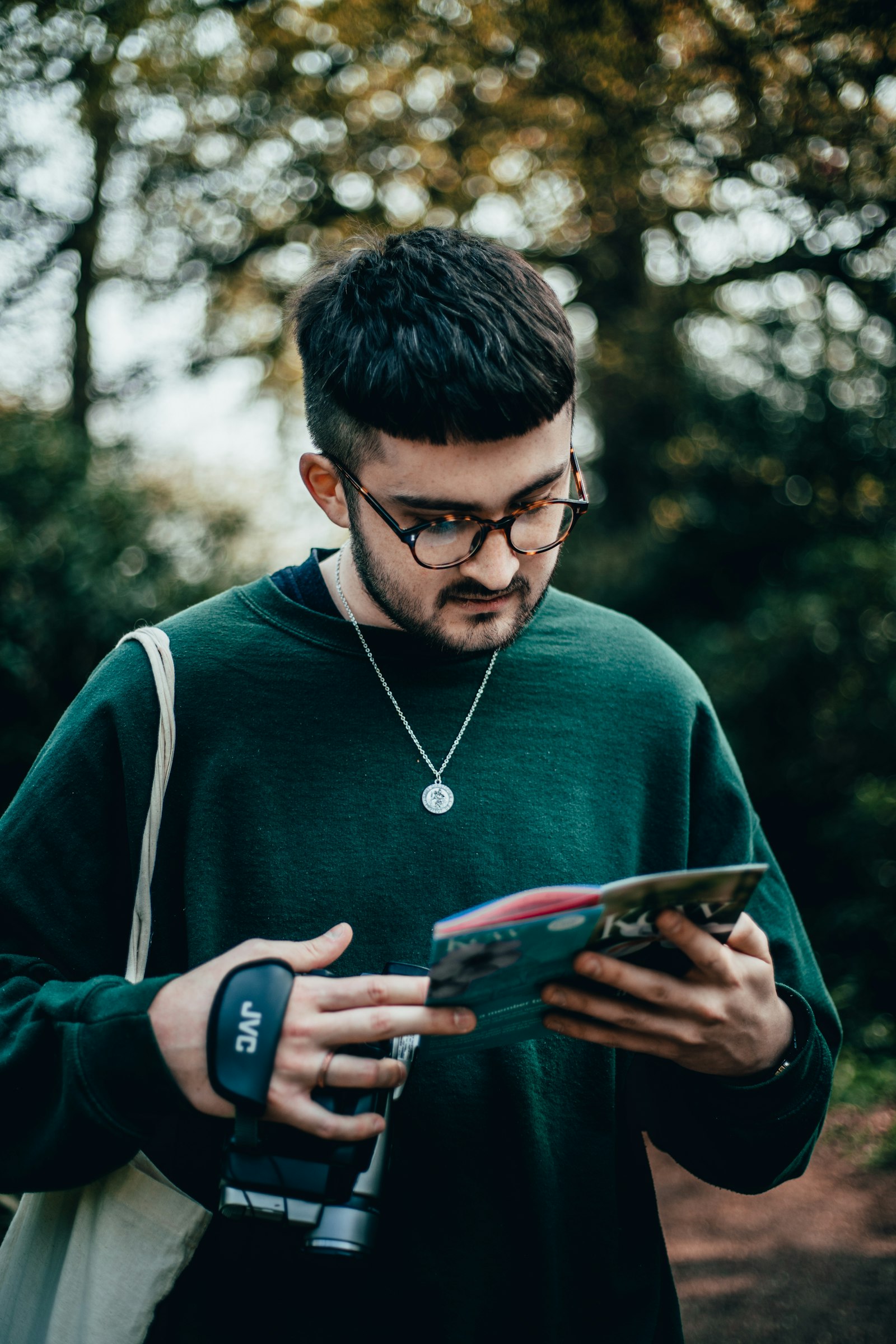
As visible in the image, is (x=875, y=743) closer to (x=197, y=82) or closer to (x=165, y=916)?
(x=165, y=916)

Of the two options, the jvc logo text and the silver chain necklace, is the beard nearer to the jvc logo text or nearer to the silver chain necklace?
the silver chain necklace

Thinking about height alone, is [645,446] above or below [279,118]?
below

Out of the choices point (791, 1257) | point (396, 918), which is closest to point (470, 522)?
point (396, 918)

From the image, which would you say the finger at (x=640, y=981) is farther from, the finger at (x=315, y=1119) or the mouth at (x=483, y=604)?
the mouth at (x=483, y=604)

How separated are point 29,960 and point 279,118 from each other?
7.27 meters

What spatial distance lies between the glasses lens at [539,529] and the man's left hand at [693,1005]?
0.69 metres

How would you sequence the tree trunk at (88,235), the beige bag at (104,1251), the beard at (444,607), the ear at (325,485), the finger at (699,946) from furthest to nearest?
1. the tree trunk at (88,235)
2. the ear at (325,485)
3. the beard at (444,607)
4. the beige bag at (104,1251)
5. the finger at (699,946)

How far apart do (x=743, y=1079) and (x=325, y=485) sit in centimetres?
125

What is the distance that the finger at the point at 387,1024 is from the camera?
125 centimetres

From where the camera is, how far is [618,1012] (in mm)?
1315

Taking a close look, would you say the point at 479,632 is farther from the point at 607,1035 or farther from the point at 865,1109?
the point at 865,1109

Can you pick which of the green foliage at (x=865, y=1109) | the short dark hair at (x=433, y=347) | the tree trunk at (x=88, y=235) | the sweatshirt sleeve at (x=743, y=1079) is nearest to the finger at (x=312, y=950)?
the sweatshirt sleeve at (x=743, y=1079)

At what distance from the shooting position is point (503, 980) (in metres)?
1.21

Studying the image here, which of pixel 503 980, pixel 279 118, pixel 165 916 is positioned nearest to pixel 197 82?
pixel 279 118
